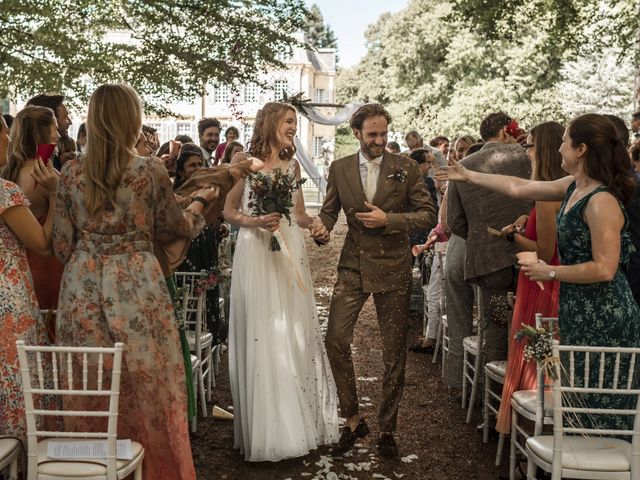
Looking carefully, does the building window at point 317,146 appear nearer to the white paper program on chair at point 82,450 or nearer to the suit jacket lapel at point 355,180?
the suit jacket lapel at point 355,180

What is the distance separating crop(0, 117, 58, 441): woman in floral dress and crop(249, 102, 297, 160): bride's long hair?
168 cm

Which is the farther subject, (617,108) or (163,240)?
(617,108)

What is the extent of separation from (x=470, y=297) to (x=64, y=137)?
3.84m

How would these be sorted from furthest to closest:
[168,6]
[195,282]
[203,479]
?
[168,6], [195,282], [203,479]

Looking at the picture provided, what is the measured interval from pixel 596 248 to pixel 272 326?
2.25m

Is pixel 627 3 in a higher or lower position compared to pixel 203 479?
higher

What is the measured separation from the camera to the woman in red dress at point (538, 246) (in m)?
4.86

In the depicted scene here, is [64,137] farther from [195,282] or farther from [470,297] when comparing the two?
[470,297]

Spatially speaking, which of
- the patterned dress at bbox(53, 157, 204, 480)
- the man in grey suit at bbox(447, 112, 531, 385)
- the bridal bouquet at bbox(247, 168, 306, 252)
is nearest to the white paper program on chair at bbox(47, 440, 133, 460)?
the patterned dress at bbox(53, 157, 204, 480)

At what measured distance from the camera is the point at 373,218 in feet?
16.0

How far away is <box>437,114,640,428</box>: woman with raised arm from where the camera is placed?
3.63 meters

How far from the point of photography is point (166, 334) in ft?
12.1

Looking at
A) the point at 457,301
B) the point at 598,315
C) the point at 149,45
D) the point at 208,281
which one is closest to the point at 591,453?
the point at 598,315

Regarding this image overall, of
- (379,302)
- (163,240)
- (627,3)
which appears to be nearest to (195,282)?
(379,302)
